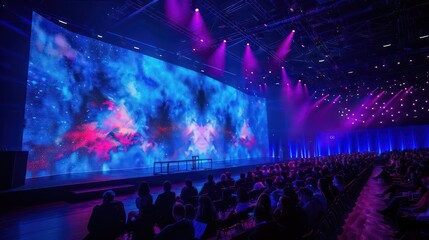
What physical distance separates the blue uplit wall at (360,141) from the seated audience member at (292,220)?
2358cm

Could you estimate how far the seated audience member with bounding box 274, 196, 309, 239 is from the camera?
3.35 m

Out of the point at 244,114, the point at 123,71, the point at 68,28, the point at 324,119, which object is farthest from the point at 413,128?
the point at 68,28

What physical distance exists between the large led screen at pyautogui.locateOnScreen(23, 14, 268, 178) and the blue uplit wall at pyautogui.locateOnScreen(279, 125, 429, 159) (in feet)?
38.0

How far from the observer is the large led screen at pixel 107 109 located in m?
10.5

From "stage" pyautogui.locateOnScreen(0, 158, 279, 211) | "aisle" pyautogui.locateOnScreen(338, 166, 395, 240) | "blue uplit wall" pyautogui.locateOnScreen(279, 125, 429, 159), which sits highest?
"blue uplit wall" pyautogui.locateOnScreen(279, 125, 429, 159)

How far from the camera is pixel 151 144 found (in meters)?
14.8

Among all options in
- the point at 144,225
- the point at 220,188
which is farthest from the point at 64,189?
the point at 144,225

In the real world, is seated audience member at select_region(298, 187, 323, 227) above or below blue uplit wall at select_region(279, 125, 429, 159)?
below

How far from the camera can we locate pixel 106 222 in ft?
12.5

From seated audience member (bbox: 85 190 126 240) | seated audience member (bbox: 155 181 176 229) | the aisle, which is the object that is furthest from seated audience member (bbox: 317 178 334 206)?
seated audience member (bbox: 85 190 126 240)

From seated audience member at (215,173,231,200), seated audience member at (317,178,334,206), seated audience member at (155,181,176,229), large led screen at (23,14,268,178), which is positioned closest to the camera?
seated audience member at (155,181,176,229)

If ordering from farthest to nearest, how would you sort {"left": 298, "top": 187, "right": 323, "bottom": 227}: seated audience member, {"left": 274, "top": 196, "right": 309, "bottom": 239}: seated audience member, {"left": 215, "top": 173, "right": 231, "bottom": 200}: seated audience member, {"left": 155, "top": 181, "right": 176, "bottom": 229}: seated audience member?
{"left": 215, "top": 173, "right": 231, "bottom": 200}: seated audience member
{"left": 155, "top": 181, "right": 176, "bottom": 229}: seated audience member
{"left": 298, "top": 187, "right": 323, "bottom": 227}: seated audience member
{"left": 274, "top": 196, "right": 309, "bottom": 239}: seated audience member

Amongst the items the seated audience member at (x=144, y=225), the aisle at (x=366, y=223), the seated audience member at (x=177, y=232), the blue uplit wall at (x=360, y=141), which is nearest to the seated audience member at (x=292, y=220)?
the seated audience member at (x=177, y=232)

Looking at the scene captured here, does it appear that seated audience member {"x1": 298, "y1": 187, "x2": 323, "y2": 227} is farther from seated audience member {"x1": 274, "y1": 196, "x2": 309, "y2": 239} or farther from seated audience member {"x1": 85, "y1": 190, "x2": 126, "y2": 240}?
seated audience member {"x1": 85, "y1": 190, "x2": 126, "y2": 240}
